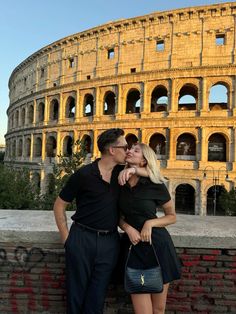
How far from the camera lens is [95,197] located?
2449 millimetres

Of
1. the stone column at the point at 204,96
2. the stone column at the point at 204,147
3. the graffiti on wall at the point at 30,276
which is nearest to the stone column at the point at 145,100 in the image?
the stone column at the point at 204,96

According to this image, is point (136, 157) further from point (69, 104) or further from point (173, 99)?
point (69, 104)

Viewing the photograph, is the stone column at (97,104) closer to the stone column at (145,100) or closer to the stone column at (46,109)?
the stone column at (145,100)

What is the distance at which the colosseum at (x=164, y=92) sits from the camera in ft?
74.1

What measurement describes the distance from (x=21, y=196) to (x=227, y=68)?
1854cm

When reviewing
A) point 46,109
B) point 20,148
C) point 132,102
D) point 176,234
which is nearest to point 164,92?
point 132,102

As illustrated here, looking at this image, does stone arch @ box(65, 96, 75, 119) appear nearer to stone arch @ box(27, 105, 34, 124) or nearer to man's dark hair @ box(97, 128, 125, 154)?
stone arch @ box(27, 105, 34, 124)

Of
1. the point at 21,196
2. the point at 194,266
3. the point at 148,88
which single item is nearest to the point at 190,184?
the point at 148,88

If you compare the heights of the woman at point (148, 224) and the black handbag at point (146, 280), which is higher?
the woman at point (148, 224)

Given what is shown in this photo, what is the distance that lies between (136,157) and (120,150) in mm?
162

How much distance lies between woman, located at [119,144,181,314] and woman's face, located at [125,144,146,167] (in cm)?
1

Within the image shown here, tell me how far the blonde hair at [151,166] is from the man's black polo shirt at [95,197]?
0.33 metres

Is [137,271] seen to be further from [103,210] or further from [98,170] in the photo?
[98,170]

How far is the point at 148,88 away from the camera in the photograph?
Result: 24703mm
